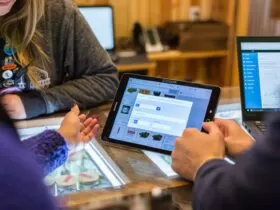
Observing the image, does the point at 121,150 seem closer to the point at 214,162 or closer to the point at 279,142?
the point at 214,162

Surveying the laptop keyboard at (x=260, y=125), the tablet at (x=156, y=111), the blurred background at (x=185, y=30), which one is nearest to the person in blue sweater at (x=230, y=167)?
the tablet at (x=156, y=111)

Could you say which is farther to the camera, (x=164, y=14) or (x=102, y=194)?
(x=164, y=14)

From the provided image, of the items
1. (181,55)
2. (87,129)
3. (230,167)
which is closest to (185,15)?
(181,55)

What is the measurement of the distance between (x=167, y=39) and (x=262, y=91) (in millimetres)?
2123

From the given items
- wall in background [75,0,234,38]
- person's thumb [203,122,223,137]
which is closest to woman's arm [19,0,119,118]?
person's thumb [203,122,223,137]

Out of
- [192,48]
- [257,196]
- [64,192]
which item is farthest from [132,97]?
[192,48]

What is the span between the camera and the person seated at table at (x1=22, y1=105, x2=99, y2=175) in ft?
3.28

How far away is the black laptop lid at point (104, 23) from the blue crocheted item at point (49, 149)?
2.14 metres

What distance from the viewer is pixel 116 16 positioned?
340 centimetres

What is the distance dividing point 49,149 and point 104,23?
2.24 m

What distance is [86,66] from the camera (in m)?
1.54

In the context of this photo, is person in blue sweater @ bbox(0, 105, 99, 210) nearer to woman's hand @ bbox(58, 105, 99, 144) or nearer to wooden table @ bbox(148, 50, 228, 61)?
woman's hand @ bbox(58, 105, 99, 144)

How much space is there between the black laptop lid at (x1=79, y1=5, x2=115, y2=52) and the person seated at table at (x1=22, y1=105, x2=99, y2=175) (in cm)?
200

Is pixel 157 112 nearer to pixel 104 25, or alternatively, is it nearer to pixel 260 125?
pixel 260 125
